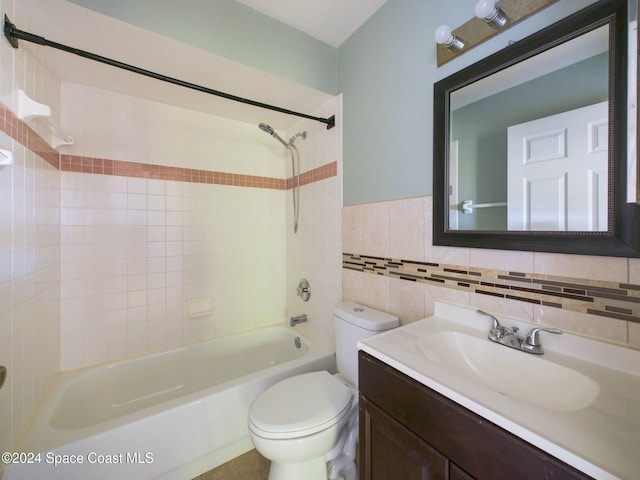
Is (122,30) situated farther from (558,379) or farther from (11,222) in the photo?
(558,379)

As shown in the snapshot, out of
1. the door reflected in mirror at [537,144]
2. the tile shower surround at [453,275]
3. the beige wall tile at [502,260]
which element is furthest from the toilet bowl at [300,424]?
the door reflected in mirror at [537,144]

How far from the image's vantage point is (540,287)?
82 centimetres

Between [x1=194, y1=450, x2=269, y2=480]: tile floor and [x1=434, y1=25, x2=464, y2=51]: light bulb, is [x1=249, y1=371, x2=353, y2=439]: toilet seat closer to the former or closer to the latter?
[x1=194, y1=450, x2=269, y2=480]: tile floor

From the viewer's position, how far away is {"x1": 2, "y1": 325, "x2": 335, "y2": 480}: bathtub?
3.28ft

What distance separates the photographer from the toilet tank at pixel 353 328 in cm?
122

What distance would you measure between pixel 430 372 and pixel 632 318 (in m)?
0.57

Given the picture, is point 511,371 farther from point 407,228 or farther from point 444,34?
point 444,34

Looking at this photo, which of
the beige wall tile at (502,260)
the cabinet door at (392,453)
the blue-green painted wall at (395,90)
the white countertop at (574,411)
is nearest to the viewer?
the white countertop at (574,411)

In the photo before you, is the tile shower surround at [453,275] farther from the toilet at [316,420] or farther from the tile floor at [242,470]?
the tile floor at [242,470]

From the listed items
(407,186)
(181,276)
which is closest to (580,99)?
(407,186)

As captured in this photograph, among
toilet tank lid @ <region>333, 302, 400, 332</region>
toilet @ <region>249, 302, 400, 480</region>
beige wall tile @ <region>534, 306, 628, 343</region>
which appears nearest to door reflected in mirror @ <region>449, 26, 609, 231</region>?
beige wall tile @ <region>534, 306, 628, 343</region>

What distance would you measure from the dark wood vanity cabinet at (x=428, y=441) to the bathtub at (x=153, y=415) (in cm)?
79

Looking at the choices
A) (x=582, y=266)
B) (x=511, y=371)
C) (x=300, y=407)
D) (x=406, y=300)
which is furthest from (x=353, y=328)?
(x=582, y=266)

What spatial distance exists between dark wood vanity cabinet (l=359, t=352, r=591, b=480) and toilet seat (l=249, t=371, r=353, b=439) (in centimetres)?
23
